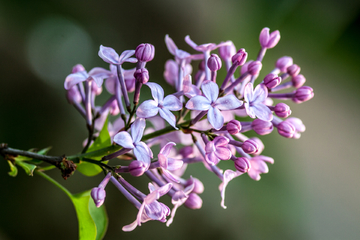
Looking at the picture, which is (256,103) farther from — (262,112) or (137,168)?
(137,168)

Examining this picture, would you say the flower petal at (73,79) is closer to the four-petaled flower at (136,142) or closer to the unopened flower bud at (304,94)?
the four-petaled flower at (136,142)

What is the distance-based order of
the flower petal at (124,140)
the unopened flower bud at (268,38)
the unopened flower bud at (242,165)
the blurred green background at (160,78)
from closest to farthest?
1. the flower petal at (124,140)
2. the unopened flower bud at (242,165)
3. the unopened flower bud at (268,38)
4. the blurred green background at (160,78)

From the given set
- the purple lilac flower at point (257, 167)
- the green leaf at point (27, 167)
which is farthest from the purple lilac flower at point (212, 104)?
the green leaf at point (27, 167)

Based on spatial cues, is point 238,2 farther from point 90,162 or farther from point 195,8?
point 90,162

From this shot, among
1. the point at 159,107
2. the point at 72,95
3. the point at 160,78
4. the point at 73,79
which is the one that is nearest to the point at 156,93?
the point at 159,107

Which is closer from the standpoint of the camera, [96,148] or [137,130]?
[137,130]

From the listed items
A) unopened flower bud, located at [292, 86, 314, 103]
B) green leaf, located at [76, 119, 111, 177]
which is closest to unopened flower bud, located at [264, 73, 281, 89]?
unopened flower bud, located at [292, 86, 314, 103]
